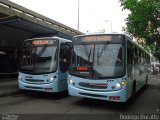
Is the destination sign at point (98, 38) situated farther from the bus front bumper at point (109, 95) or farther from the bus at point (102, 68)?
the bus front bumper at point (109, 95)

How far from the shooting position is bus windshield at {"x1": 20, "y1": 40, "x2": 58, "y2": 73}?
1166 centimetres

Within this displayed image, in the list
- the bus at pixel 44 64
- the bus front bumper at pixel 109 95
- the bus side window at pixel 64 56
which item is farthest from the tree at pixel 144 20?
the bus front bumper at pixel 109 95

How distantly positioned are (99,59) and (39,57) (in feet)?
11.0

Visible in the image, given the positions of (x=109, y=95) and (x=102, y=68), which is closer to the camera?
(x=109, y=95)

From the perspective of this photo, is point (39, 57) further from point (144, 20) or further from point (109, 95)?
point (144, 20)

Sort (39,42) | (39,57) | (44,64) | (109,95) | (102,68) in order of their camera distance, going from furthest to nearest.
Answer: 1. (39,42)
2. (39,57)
3. (44,64)
4. (102,68)
5. (109,95)

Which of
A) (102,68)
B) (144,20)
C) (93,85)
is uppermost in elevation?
(144,20)

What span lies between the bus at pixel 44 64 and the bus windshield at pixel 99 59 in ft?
5.04

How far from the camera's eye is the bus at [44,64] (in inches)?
453

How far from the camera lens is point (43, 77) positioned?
11539 mm

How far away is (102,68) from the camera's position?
960 cm

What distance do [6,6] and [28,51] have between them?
491 cm

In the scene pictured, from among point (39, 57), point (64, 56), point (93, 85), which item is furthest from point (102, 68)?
point (39, 57)

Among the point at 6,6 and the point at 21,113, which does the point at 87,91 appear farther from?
the point at 6,6
